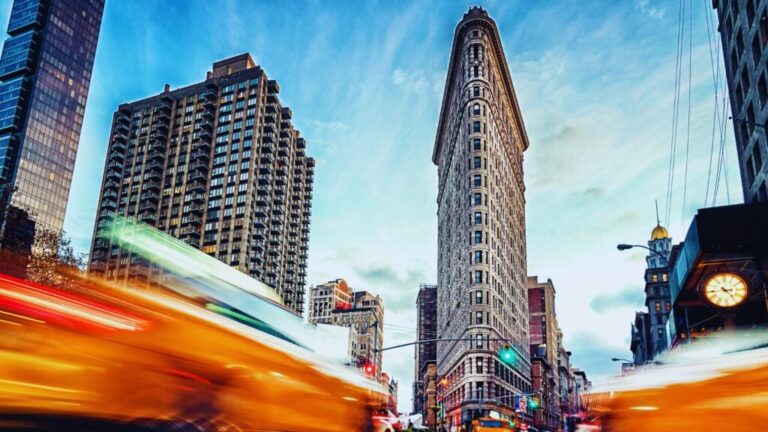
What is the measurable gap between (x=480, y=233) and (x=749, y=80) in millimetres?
50352

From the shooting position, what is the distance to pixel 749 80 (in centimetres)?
3712

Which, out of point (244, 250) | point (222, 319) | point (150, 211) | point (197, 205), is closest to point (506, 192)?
point (244, 250)

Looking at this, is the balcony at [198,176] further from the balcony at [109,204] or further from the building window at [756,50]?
Answer: the building window at [756,50]

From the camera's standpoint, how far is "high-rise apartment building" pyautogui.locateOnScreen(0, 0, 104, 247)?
4582 inches

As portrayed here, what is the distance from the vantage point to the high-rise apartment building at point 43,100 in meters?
116

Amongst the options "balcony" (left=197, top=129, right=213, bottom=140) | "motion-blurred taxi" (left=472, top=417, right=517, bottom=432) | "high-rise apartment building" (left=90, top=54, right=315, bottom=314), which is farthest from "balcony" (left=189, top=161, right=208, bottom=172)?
"motion-blurred taxi" (left=472, top=417, right=517, bottom=432)

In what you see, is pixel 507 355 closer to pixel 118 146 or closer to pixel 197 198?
pixel 197 198

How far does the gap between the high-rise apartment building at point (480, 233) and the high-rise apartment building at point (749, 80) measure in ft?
134

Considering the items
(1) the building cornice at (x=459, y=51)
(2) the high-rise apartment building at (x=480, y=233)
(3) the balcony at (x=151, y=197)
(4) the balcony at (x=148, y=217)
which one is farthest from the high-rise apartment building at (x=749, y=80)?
(3) the balcony at (x=151, y=197)

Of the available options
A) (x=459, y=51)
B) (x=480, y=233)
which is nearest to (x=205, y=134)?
(x=459, y=51)

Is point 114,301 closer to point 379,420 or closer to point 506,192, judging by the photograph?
point 379,420

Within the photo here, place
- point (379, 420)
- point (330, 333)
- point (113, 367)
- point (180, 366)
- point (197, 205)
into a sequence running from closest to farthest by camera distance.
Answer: point (113, 367) < point (180, 366) < point (330, 333) < point (379, 420) < point (197, 205)

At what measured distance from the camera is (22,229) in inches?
2019

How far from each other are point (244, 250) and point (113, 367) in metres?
106
